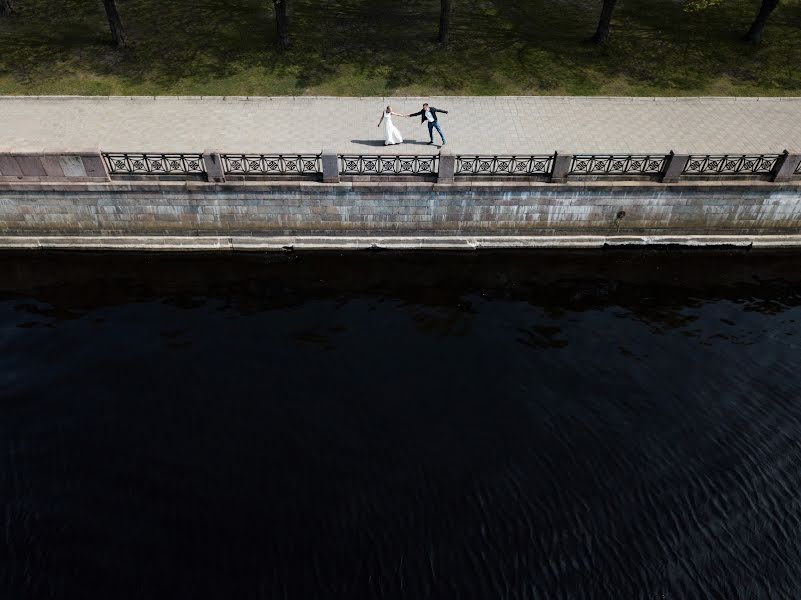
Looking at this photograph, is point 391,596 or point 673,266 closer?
point 391,596

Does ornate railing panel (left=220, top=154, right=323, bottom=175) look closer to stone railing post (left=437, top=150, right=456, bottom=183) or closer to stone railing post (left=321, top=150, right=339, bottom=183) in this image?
stone railing post (left=321, top=150, right=339, bottom=183)

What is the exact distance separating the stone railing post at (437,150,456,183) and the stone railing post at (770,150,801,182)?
11473 millimetres

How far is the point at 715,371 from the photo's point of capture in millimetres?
16156

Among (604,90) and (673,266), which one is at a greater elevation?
(604,90)

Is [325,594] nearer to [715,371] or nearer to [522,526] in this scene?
[522,526]

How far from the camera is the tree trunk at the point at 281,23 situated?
26.8 m

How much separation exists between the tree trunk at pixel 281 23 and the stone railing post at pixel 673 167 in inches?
781

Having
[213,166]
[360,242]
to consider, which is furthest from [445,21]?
[213,166]

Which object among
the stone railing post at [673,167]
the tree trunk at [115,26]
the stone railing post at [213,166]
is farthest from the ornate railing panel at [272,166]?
the tree trunk at [115,26]

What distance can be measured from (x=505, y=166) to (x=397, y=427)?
999 cm

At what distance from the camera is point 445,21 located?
28.0 m

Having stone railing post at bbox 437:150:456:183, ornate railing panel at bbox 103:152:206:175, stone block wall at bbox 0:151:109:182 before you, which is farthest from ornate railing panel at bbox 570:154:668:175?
stone block wall at bbox 0:151:109:182

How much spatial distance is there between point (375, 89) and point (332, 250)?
9983mm

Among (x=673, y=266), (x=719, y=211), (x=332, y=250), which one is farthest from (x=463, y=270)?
(x=719, y=211)
